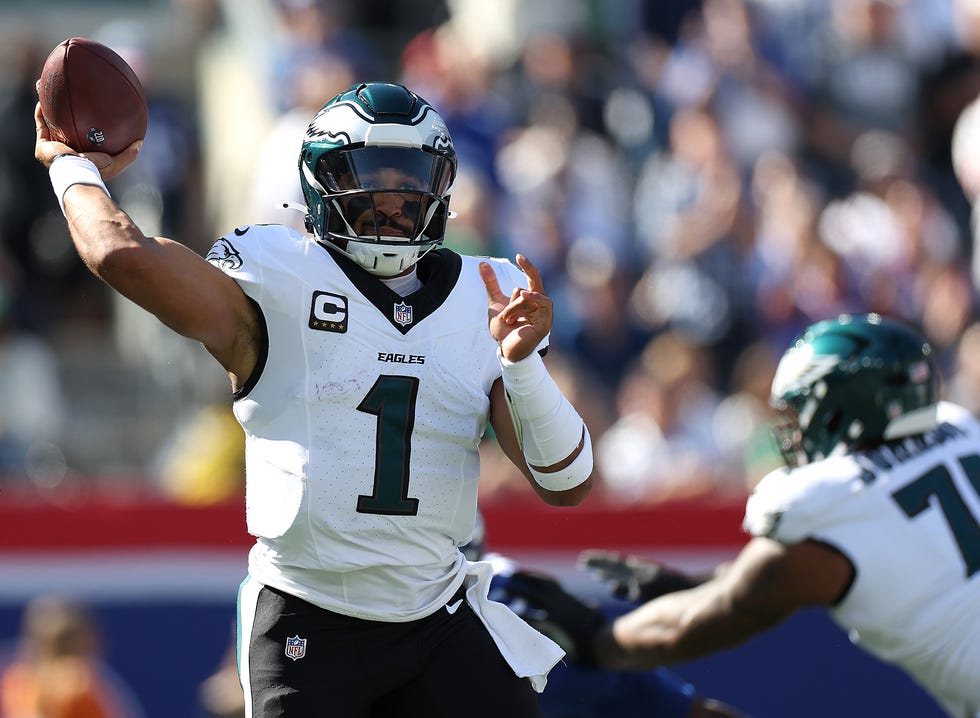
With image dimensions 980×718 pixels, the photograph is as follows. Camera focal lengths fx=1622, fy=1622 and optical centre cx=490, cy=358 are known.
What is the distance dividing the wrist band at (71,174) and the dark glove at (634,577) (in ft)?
5.71

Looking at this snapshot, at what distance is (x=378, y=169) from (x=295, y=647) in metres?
1.11

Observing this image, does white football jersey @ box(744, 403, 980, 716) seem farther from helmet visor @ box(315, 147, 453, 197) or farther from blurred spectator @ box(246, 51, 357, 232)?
blurred spectator @ box(246, 51, 357, 232)

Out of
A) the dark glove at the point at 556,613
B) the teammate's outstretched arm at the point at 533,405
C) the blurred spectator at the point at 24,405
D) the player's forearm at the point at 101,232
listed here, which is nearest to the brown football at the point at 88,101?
the player's forearm at the point at 101,232

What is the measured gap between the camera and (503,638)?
3.83m

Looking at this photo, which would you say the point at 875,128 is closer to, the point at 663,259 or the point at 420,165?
the point at 663,259

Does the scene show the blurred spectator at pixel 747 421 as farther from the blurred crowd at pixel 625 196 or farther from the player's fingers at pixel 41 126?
the player's fingers at pixel 41 126

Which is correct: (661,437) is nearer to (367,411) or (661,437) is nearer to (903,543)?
(903,543)

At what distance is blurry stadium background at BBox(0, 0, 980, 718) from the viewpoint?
8.12m

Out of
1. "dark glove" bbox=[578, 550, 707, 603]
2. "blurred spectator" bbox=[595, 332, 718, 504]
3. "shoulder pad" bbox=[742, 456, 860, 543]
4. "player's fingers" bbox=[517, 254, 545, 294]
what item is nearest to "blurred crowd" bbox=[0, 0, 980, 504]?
"blurred spectator" bbox=[595, 332, 718, 504]

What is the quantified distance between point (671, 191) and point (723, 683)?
10.6ft

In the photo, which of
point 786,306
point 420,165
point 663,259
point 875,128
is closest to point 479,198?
point 663,259

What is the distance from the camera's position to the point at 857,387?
13.5 ft

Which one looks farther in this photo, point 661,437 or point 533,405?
point 661,437

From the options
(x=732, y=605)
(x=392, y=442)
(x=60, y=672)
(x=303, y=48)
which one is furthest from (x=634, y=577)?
(x=303, y=48)
